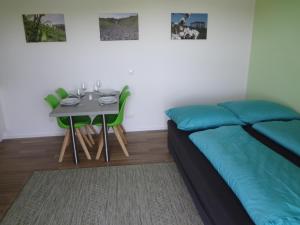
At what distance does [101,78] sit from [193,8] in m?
1.77

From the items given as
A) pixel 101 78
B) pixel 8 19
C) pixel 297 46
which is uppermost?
pixel 8 19

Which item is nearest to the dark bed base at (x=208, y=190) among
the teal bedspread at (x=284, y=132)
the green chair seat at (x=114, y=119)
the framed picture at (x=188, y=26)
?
the teal bedspread at (x=284, y=132)

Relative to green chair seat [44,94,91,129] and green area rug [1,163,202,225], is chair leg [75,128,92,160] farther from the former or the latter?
green area rug [1,163,202,225]

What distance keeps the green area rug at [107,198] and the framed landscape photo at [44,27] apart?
1940 mm

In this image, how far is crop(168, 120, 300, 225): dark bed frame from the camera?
1.34m

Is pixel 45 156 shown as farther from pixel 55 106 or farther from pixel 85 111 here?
pixel 85 111

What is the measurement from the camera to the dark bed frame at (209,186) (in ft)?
4.40

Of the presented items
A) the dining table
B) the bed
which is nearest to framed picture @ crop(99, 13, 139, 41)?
the dining table

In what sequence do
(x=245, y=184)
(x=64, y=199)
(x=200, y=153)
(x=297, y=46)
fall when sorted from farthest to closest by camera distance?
(x=297, y=46) → (x=64, y=199) → (x=200, y=153) → (x=245, y=184)

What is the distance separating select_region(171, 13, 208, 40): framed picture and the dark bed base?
6.21 feet

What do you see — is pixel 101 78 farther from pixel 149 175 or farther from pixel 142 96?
pixel 149 175

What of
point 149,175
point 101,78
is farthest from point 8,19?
point 149,175

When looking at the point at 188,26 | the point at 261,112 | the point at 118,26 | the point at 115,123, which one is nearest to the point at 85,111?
the point at 115,123

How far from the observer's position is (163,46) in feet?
11.8
